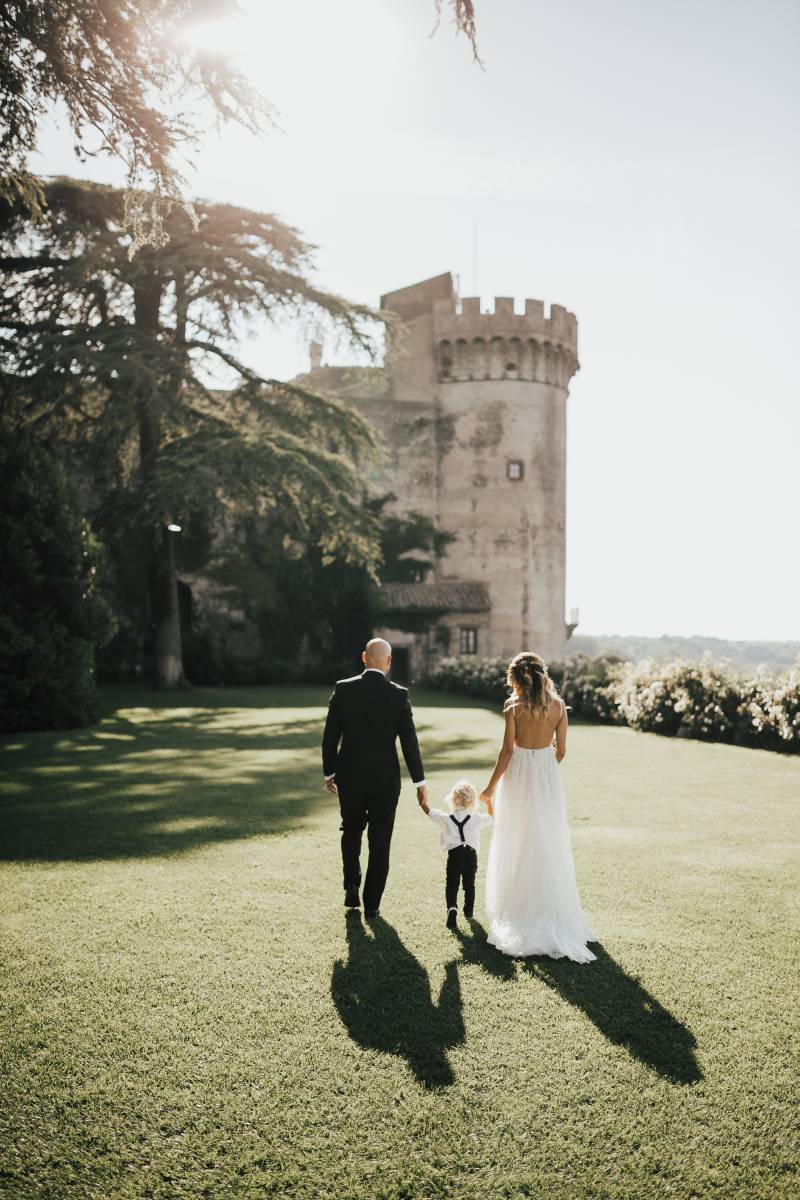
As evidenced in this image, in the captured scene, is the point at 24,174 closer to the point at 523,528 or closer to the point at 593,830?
the point at 593,830

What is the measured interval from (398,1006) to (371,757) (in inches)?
66.5

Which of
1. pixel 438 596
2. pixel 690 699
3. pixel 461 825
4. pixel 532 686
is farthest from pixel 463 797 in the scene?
pixel 438 596

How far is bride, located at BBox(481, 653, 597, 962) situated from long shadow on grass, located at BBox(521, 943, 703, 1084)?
0.14 m

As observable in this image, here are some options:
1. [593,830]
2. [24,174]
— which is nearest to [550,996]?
[593,830]

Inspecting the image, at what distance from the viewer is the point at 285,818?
28.5 ft

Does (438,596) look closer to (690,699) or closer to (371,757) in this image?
(690,699)

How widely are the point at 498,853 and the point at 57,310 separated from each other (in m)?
22.3

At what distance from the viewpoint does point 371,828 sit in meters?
5.68

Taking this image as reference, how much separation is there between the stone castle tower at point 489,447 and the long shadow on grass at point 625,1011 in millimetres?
33245

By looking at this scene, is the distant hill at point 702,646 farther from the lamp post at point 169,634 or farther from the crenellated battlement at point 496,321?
the lamp post at point 169,634

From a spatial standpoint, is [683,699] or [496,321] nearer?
[683,699]

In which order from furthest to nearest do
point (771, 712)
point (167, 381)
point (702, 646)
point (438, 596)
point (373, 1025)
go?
point (702, 646)
point (438, 596)
point (167, 381)
point (771, 712)
point (373, 1025)

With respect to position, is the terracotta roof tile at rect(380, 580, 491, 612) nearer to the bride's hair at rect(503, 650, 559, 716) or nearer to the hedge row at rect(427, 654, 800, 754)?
the hedge row at rect(427, 654, 800, 754)

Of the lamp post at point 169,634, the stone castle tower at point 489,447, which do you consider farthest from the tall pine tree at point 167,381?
the stone castle tower at point 489,447
